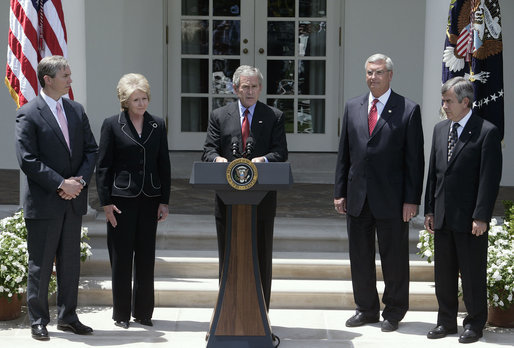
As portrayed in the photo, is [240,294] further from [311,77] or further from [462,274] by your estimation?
[311,77]

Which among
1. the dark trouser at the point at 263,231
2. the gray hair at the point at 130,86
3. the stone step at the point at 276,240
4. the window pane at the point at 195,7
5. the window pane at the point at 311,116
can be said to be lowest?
the stone step at the point at 276,240

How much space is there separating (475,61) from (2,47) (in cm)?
671

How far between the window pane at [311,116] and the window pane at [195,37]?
153 cm

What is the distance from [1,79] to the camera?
11312 millimetres

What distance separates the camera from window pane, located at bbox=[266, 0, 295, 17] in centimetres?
1142

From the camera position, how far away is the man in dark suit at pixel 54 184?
18.2 ft

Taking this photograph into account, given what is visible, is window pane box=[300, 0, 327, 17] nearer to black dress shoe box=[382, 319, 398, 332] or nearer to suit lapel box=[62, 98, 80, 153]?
suit lapel box=[62, 98, 80, 153]

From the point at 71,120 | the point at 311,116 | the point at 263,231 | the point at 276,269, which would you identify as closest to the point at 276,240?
the point at 276,269

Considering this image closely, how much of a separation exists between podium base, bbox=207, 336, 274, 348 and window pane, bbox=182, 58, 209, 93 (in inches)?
258

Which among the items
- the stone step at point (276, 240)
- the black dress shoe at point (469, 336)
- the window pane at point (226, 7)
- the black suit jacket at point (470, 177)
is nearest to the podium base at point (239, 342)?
the black dress shoe at point (469, 336)

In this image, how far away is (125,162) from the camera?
584cm

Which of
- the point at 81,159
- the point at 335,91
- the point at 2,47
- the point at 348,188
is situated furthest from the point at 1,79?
the point at 348,188

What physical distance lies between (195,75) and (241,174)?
6.57 m

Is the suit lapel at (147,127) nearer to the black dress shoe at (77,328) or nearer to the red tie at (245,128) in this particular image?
the red tie at (245,128)
